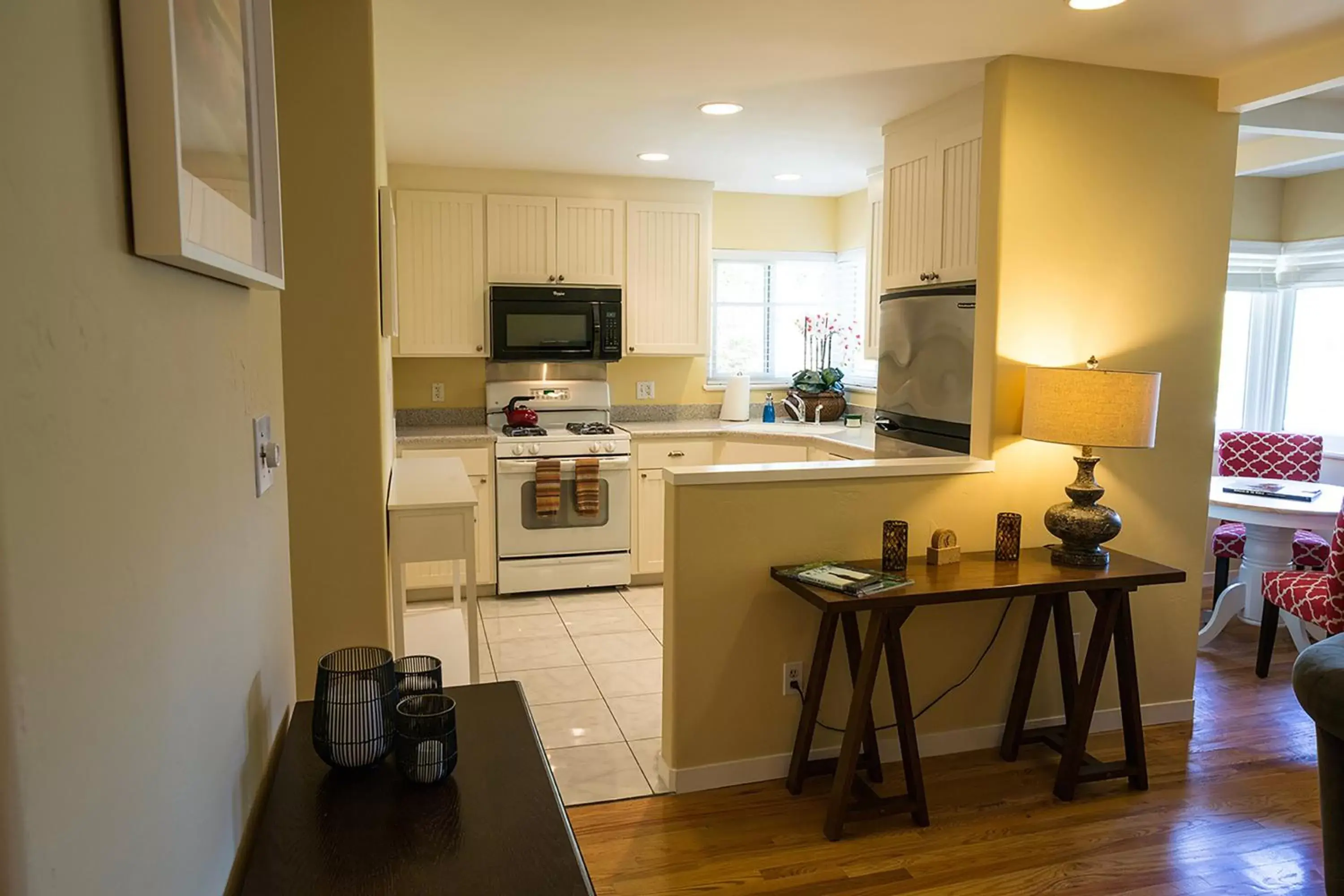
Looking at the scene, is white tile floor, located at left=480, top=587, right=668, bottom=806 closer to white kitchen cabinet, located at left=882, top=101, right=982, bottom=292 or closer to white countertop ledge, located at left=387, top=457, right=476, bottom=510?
white countertop ledge, located at left=387, top=457, right=476, bottom=510

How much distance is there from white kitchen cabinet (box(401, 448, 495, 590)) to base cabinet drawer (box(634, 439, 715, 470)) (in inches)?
33.0

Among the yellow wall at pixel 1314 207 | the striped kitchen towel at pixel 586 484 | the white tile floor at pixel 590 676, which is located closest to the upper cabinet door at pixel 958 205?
the white tile floor at pixel 590 676

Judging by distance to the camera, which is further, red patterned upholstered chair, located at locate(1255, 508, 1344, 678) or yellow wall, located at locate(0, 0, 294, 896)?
red patterned upholstered chair, located at locate(1255, 508, 1344, 678)

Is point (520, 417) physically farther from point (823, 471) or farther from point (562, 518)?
point (823, 471)

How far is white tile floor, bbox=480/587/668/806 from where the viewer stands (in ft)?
10.0

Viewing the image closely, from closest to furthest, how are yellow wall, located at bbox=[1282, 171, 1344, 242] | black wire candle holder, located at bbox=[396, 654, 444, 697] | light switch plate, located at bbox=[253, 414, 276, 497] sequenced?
1. light switch plate, located at bbox=[253, 414, 276, 497]
2. black wire candle holder, located at bbox=[396, 654, 444, 697]
3. yellow wall, located at bbox=[1282, 171, 1344, 242]

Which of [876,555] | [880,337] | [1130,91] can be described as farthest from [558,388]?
[1130,91]

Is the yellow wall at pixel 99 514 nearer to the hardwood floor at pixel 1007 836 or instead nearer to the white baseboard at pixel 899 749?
the hardwood floor at pixel 1007 836

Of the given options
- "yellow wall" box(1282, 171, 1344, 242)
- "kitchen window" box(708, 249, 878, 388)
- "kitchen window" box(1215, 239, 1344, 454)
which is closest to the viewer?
"yellow wall" box(1282, 171, 1344, 242)

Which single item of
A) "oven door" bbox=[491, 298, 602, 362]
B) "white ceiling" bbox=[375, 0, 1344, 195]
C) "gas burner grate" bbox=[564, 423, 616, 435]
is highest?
"white ceiling" bbox=[375, 0, 1344, 195]

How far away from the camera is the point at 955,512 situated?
318 cm

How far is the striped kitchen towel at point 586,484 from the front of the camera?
4.96m

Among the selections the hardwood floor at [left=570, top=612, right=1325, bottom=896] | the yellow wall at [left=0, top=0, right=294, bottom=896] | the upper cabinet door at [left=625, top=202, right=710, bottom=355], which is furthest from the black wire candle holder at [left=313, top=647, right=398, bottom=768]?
the upper cabinet door at [left=625, top=202, right=710, bottom=355]

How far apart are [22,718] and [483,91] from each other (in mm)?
3353
